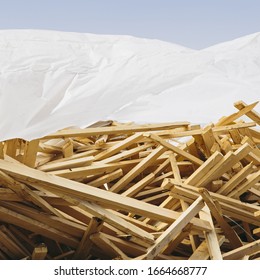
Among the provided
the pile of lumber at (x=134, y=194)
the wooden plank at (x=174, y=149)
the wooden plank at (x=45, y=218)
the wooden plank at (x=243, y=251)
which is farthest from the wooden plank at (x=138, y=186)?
the wooden plank at (x=243, y=251)

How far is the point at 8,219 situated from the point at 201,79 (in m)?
0.74

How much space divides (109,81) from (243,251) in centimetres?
63

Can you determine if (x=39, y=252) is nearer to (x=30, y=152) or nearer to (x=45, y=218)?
(x=45, y=218)

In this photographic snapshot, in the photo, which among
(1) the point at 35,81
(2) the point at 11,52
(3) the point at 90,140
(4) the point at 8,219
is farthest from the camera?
(3) the point at 90,140

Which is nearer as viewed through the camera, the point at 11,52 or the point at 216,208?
the point at 216,208

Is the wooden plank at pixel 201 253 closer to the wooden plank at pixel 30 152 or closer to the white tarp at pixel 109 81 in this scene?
the white tarp at pixel 109 81

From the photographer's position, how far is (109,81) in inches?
71.5

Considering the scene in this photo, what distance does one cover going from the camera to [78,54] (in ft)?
6.30

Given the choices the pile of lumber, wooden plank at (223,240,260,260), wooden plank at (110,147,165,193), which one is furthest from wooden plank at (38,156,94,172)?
wooden plank at (223,240,260,260)

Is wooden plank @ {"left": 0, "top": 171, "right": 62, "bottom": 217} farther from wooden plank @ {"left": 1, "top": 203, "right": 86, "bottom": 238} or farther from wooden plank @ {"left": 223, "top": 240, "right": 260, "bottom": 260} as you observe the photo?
wooden plank @ {"left": 223, "top": 240, "right": 260, "bottom": 260}
